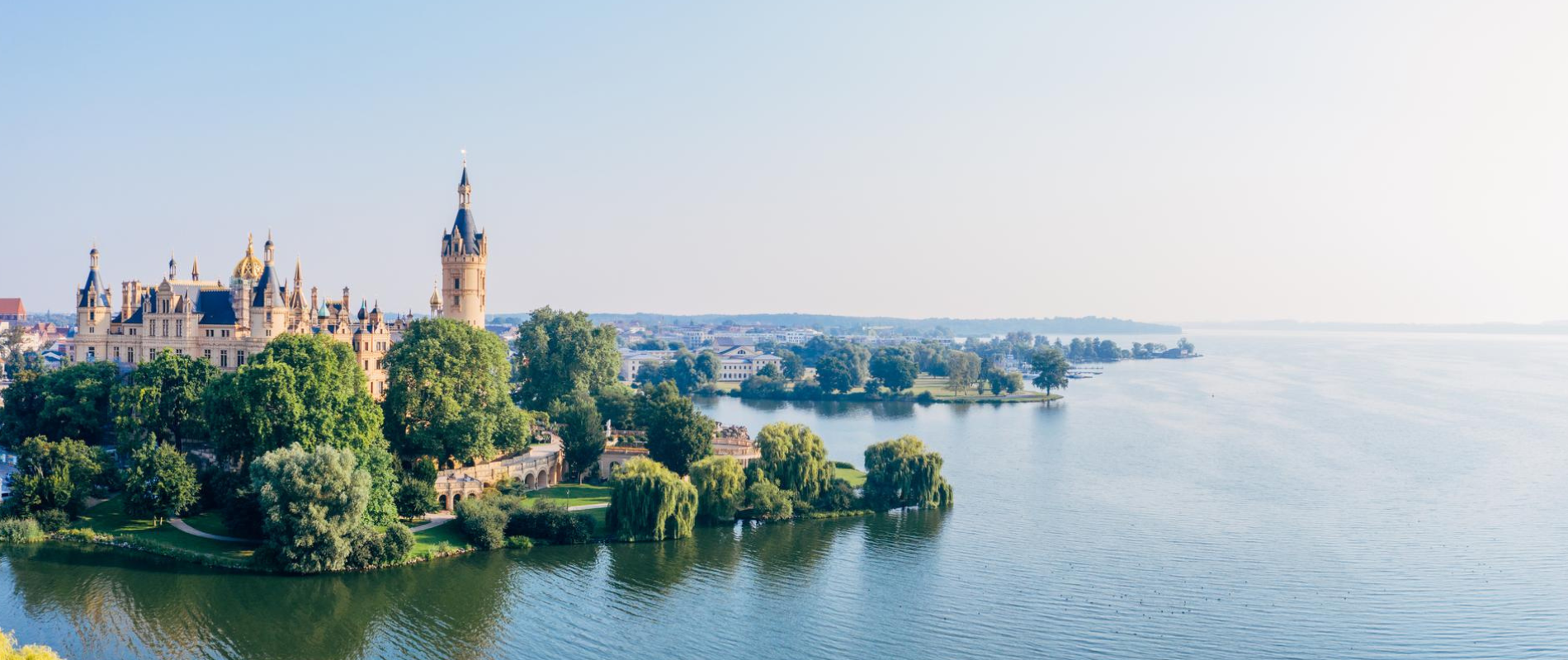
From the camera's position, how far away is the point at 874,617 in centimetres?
3688

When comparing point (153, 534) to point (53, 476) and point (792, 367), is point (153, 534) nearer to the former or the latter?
point (53, 476)

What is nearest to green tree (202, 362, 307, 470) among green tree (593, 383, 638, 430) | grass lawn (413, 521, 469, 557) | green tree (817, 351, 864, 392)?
grass lawn (413, 521, 469, 557)

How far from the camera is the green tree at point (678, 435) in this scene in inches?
2202

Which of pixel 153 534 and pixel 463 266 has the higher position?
pixel 463 266

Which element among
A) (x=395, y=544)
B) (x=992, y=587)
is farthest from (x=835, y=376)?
(x=395, y=544)

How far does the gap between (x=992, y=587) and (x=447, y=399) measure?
24976mm

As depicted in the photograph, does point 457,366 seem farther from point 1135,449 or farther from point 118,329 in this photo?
point 1135,449

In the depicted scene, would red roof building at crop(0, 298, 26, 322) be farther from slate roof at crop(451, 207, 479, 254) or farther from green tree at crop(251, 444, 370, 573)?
green tree at crop(251, 444, 370, 573)

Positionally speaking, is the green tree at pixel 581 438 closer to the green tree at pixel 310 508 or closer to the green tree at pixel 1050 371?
the green tree at pixel 310 508

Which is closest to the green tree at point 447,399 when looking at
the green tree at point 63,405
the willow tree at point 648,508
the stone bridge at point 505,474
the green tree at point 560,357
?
the stone bridge at point 505,474

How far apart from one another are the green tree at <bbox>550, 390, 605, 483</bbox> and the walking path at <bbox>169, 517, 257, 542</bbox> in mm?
17267

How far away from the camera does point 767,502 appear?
162ft

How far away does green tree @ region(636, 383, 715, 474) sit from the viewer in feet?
184

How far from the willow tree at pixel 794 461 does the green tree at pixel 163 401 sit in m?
23.3
